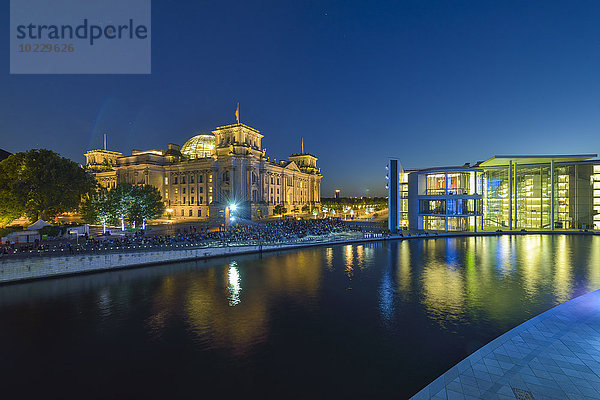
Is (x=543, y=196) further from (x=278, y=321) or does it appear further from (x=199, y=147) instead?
(x=199, y=147)

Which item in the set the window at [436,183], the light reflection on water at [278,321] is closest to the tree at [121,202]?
the light reflection on water at [278,321]

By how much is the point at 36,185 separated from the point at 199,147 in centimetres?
6882

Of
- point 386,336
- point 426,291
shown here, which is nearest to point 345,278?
point 426,291

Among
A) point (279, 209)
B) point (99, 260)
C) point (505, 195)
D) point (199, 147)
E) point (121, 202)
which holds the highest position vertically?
point (199, 147)

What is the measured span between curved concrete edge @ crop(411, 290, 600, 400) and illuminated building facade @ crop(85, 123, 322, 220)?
252 feet

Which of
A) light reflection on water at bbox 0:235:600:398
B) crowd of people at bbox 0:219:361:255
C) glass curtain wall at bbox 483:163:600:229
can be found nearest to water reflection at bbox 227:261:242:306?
light reflection on water at bbox 0:235:600:398

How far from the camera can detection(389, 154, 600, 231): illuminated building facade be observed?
6281 cm

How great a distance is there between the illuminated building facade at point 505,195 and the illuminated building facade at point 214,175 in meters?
47.2

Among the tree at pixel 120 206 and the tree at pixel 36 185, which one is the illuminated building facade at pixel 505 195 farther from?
the tree at pixel 36 185

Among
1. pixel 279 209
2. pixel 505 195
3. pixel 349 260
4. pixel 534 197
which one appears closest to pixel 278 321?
pixel 349 260

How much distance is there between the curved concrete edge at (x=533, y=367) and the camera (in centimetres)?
859

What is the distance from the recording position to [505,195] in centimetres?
7306

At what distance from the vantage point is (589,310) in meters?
15.1

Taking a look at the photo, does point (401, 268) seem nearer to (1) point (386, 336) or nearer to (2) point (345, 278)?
(2) point (345, 278)
